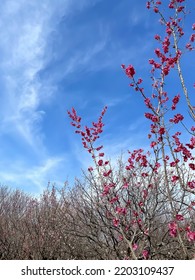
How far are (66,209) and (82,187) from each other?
121cm

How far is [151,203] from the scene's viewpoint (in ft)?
31.6

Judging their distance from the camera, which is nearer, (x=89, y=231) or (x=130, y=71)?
(x=130, y=71)

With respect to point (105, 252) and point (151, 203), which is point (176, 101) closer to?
point (151, 203)

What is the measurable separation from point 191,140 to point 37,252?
697 centimetres

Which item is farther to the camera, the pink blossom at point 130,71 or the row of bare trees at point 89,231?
the row of bare trees at point 89,231

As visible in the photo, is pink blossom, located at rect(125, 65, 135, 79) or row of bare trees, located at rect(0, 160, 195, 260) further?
row of bare trees, located at rect(0, 160, 195, 260)

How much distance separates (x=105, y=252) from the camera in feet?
32.7
